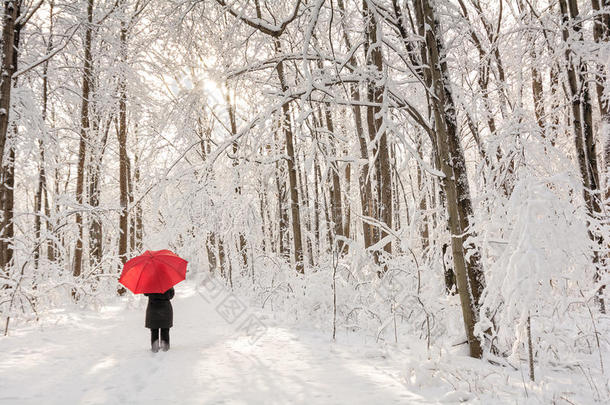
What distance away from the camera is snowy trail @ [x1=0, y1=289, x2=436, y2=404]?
3270mm

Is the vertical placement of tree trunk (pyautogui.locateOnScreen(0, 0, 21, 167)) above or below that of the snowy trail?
above

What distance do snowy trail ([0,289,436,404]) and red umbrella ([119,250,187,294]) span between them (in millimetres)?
862

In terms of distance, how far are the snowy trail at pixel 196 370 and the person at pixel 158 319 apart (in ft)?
0.57

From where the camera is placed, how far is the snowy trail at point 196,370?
3270mm

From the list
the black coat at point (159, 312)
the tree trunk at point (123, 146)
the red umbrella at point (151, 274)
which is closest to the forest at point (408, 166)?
the tree trunk at point (123, 146)

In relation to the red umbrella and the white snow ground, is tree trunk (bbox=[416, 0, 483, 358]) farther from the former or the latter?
the red umbrella

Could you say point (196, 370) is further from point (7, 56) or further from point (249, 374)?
point (7, 56)

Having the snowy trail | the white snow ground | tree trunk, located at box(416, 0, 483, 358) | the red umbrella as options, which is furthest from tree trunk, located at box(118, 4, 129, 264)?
tree trunk, located at box(416, 0, 483, 358)

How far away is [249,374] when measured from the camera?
12.6ft

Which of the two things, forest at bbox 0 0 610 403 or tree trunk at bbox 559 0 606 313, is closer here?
forest at bbox 0 0 610 403

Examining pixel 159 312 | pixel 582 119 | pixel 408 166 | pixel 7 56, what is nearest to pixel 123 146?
pixel 7 56

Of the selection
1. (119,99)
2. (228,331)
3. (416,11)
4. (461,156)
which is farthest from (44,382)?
(119,99)

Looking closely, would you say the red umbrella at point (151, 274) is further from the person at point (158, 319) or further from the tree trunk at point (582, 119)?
the tree trunk at point (582, 119)

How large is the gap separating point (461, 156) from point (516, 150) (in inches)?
25.3
